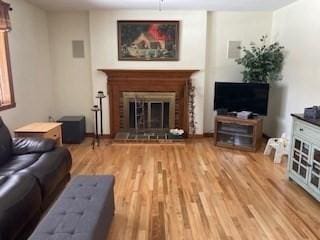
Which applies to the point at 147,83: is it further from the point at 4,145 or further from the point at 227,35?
the point at 4,145

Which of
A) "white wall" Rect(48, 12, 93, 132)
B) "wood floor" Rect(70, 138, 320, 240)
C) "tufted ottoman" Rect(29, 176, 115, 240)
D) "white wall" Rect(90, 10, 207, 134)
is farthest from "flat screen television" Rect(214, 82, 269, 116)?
"tufted ottoman" Rect(29, 176, 115, 240)

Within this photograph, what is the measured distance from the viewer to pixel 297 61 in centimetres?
424

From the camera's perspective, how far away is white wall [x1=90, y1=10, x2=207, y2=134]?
16.3 ft

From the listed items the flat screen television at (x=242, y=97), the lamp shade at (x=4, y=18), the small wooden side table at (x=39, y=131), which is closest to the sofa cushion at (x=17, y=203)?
the small wooden side table at (x=39, y=131)

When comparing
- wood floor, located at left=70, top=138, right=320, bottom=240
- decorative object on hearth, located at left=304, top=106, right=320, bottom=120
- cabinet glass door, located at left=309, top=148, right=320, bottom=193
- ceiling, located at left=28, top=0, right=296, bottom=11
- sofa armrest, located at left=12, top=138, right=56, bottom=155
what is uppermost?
ceiling, located at left=28, top=0, right=296, bottom=11

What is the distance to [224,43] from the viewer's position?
5.21 meters

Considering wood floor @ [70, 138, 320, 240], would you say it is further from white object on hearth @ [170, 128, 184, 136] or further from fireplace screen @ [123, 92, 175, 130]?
fireplace screen @ [123, 92, 175, 130]

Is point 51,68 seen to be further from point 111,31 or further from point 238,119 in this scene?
point 238,119

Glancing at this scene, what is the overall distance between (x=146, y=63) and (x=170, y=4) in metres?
1.13

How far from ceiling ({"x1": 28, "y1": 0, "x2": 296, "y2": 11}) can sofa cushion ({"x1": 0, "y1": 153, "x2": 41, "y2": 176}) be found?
2612mm

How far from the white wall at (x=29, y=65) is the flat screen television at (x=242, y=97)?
3.08 m

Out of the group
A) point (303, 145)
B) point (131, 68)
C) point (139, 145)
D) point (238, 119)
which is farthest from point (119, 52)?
point (303, 145)

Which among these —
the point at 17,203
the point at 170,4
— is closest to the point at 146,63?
the point at 170,4

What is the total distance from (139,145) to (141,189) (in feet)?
5.89
